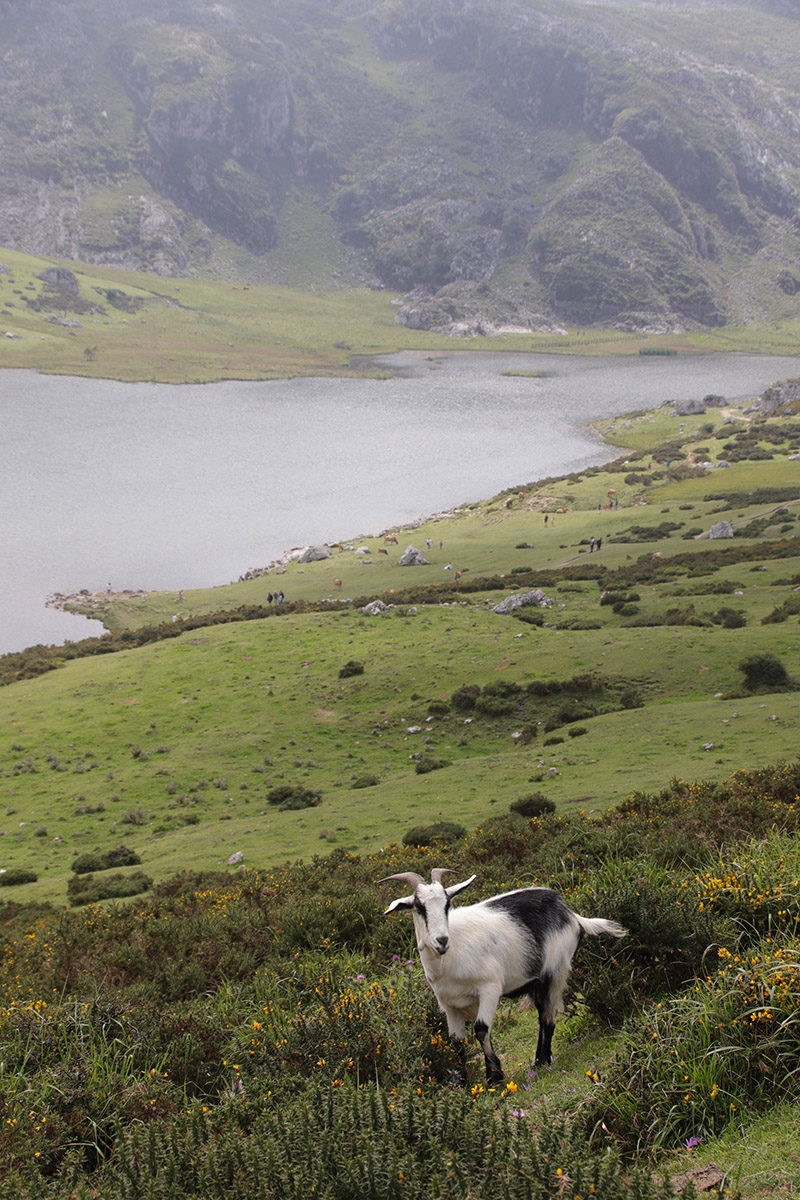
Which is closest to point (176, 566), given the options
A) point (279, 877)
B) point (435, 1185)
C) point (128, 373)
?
point (279, 877)

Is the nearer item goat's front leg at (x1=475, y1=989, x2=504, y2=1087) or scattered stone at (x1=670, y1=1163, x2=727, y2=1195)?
scattered stone at (x1=670, y1=1163, x2=727, y2=1195)

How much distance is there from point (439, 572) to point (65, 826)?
36.0 meters

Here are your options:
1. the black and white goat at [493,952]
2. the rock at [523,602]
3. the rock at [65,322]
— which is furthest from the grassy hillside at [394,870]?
the rock at [65,322]

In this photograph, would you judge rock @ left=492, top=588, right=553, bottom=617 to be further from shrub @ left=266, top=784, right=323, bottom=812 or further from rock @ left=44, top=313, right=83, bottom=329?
rock @ left=44, top=313, right=83, bottom=329

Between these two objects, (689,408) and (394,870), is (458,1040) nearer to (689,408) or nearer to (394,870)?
(394,870)

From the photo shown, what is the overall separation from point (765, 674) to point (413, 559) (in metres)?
36.9

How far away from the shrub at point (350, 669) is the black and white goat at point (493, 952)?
29.9 metres

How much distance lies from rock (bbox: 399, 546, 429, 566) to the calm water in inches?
641

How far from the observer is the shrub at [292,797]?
2662cm

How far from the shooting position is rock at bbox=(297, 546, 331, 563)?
70000 mm

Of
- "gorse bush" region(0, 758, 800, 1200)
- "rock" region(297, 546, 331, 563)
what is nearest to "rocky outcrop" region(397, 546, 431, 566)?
"rock" region(297, 546, 331, 563)

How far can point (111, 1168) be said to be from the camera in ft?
18.1

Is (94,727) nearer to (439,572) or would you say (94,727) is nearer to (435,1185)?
(439,572)

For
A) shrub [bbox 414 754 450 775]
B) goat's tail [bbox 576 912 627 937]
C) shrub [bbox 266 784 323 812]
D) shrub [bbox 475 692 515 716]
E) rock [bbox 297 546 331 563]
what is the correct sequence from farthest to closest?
rock [bbox 297 546 331 563]
shrub [bbox 475 692 515 716]
shrub [bbox 414 754 450 775]
shrub [bbox 266 784 323 812]
goat's tail [bbox 576 912 627 937]
